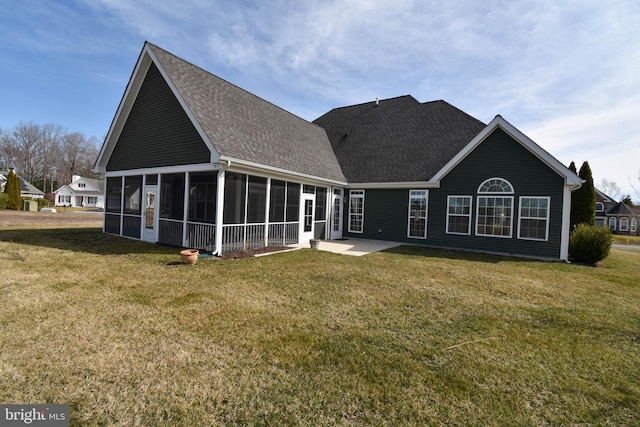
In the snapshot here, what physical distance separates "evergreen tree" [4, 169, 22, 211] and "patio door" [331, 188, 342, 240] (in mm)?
33405

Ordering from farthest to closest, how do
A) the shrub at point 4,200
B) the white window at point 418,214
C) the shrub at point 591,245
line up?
the shrub at point 4,200 → the white window at point 418,214 → the shrub at point 591,245

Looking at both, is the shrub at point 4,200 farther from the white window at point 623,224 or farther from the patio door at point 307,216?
the white window at point 623,224

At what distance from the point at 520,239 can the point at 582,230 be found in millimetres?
2119

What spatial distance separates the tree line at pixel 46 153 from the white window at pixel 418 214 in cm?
7096

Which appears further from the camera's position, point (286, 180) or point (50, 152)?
point (50, 152)

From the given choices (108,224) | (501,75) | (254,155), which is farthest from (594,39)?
(108,224)

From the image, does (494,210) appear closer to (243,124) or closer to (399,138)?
(399,138)

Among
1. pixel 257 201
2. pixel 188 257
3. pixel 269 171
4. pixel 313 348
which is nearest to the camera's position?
pixel 313 348

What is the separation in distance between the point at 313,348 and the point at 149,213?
10.8 meters

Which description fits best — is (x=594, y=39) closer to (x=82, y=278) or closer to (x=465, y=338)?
(x=465, y=338)

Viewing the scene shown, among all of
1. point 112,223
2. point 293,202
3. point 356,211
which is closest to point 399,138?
point 356,211

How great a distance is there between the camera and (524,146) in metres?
11.4

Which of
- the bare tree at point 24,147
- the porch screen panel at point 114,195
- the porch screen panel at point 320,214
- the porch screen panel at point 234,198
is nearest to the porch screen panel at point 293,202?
the porch screen panel at point 320,214

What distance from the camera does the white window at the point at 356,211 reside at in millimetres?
15414
